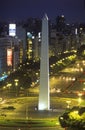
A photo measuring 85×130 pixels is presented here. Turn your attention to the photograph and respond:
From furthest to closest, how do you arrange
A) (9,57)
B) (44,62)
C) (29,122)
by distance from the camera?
(9,57) < (44,62) < (29,122)

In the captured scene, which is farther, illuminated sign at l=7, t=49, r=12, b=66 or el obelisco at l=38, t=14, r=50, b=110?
illuminated sign at l=7, t=49, r=12, b=66

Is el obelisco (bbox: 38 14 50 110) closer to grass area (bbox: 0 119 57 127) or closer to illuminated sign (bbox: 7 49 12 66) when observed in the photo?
grass area (bbox: 0 119 57 127)

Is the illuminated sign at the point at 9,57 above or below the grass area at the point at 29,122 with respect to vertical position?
above

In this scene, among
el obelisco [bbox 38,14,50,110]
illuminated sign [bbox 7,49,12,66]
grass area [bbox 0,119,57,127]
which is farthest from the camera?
illuminated sign [bbox 7,49,12,66]

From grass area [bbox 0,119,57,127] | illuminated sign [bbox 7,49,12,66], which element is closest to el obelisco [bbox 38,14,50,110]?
grass area [bbox 0,119,57,127]

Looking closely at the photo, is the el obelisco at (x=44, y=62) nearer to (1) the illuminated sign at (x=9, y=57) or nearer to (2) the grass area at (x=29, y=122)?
(2) the grass area at (x=29, y=122)

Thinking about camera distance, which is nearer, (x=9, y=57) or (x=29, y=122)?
(x=29, y=122)

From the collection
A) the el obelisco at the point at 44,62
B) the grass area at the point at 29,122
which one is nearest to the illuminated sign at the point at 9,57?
the el obelisco at the point at 44,62

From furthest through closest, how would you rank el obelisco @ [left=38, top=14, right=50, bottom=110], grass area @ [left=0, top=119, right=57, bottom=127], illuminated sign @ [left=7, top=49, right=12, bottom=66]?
1. illuminated sign @ [left=7, top=49, right=12, bottom=66]
2. el obelisco @ [left=38, top=14, right=50, bottom=110]
3. grass area @ [left=0, top=119, right=57, bottom=127]

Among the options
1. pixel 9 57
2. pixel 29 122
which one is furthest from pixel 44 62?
pixel 9 57

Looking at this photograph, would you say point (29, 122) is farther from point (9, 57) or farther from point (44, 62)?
point (9, 57)

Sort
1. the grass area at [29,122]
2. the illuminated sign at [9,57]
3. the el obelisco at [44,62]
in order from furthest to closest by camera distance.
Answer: the illuminated sign at [9,57] < the el obelisco at [44,62] < the grass area at [29,122]

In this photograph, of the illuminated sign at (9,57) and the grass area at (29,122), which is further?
the illuminated sign at (9,57)
